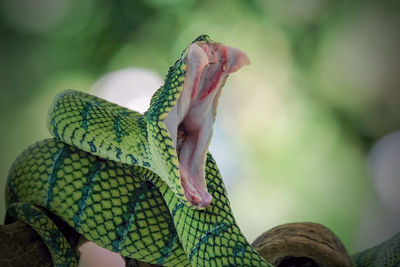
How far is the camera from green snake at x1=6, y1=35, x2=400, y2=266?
115 cm

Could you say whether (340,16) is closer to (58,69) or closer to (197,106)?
(58,69)

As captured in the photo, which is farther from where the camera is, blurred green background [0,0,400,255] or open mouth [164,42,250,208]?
blurred green background [0,0,400,255]

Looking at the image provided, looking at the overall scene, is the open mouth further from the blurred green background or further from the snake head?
the blurred green background

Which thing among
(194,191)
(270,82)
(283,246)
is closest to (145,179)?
(194,191)

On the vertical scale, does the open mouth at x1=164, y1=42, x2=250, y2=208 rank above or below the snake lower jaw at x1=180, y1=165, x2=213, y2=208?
above

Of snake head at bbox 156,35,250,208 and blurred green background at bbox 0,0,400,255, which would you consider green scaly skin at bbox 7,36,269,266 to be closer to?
snake head at bbox 156,35,250,208

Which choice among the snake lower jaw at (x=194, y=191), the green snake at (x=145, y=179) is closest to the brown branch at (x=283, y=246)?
the green snake at (x=145, y=179)

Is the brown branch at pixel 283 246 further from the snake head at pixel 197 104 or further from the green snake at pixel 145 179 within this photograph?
the snake head at pixel 197 104

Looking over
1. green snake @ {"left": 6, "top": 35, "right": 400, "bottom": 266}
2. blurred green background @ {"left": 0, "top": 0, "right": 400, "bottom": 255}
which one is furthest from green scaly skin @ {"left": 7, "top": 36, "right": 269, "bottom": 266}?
blurred green background @ {"left": 0, "top": 0, "right": 400, "bottom": 255}

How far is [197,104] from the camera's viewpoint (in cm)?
121

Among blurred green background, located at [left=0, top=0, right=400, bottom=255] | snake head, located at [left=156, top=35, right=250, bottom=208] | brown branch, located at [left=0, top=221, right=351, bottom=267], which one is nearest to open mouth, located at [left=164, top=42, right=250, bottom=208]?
snake head, located at [left=156, top=35, right=250, bottom=208]

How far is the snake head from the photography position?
1142 mm

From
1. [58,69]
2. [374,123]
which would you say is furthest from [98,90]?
[374,123]

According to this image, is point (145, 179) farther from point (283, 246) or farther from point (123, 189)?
point (283, 246)
